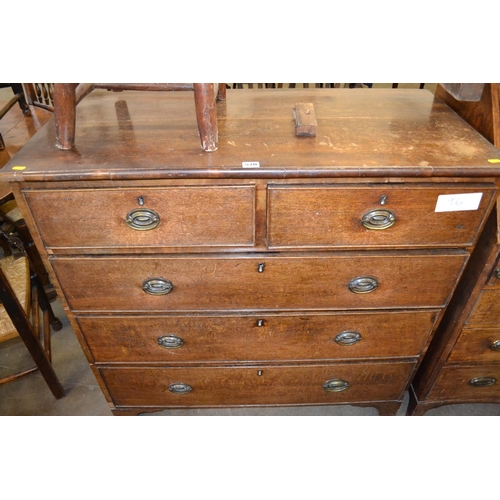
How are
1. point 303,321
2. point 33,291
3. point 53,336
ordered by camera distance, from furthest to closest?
point 53,336, point 33,291, point 303,321

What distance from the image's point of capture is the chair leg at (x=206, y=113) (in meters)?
1.11

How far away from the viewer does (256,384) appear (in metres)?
1.71

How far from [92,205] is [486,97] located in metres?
1.24

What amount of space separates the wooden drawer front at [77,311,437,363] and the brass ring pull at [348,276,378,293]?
0.13 metres

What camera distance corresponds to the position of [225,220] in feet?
3.93

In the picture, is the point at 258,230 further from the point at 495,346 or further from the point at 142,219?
the point at 495,346

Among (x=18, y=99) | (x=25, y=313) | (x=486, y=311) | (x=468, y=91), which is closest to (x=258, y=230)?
(x=468, y=91)

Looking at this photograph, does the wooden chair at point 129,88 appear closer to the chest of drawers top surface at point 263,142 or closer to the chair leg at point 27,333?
the chest of drawers top surface at point 263,142

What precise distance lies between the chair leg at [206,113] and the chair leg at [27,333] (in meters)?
0.97

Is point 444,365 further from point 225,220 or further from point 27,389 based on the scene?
point 27,389

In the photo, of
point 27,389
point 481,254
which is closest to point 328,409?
point 481,254

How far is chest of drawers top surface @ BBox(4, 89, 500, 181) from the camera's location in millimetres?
1099

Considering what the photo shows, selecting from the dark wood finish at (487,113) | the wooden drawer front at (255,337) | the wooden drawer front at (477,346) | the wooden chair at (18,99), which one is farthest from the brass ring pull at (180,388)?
the wooden chair at (18,99)

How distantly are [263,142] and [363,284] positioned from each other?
58 centimetres
